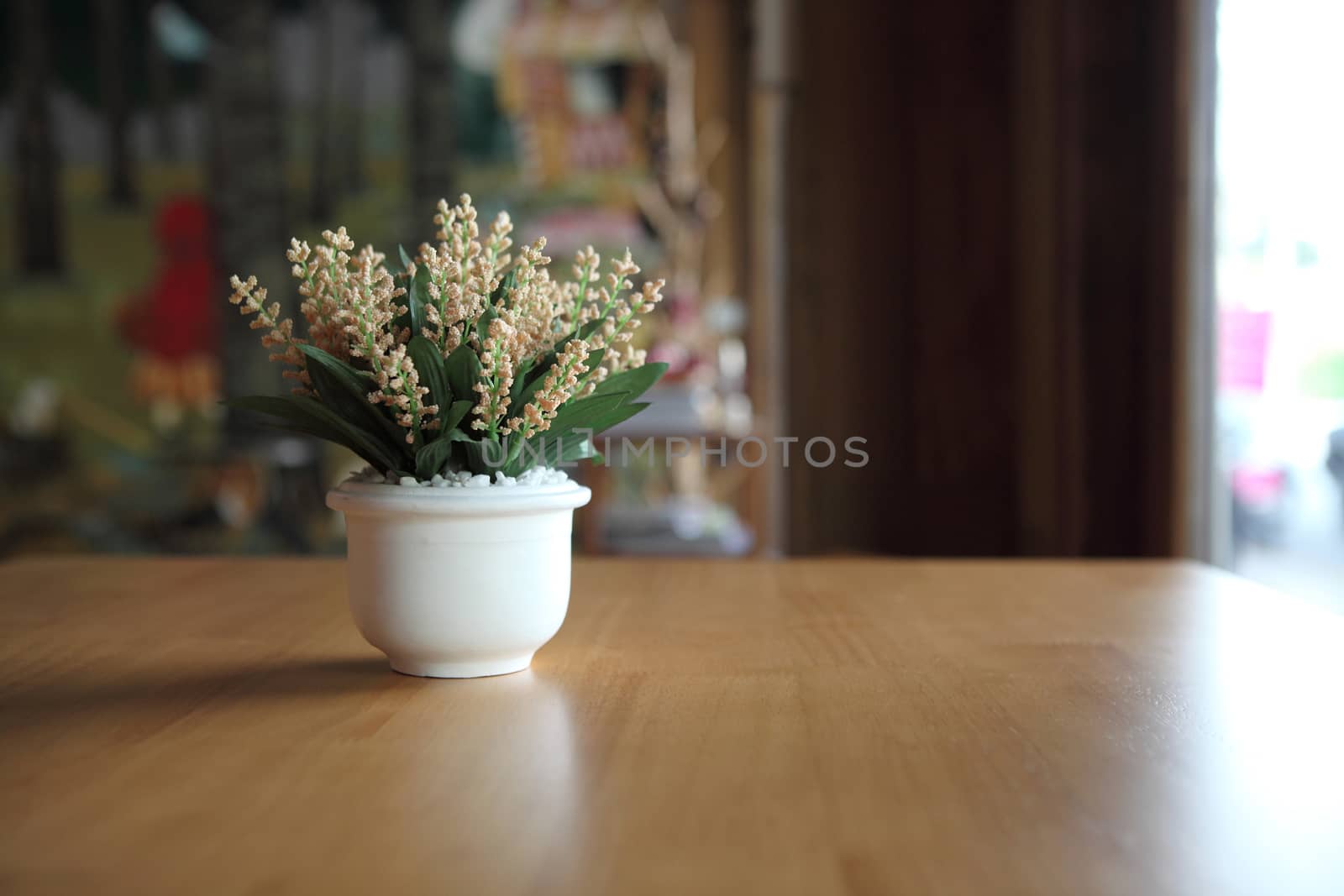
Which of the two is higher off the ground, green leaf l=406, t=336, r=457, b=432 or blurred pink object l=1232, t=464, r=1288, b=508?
green leaf l=406, t=336, r=457, b=432

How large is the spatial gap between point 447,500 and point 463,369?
92 mm

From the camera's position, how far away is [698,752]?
66 centimetres

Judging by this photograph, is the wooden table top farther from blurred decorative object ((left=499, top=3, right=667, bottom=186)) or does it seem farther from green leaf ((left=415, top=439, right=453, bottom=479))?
blurred decorative object ((left=499, top=3, right=667, bottom=186))

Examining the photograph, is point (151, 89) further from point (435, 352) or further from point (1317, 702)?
point (1317, 702)

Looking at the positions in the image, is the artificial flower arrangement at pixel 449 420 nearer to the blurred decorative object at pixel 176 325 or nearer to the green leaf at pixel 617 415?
the green leaf at pixel 617 415

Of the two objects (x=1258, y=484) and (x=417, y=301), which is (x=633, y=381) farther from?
(x=1258, y=484)

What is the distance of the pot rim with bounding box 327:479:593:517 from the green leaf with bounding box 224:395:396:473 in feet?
0.08

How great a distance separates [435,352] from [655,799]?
352 millimetres

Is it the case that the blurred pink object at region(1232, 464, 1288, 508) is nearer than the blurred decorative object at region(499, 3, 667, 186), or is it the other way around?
the blurred pink object at region(1232, 464, 1288, 508)

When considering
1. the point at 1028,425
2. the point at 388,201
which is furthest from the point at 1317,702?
the point at 388,201

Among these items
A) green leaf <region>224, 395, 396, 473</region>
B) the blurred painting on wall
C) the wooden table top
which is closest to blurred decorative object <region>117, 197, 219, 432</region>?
the blurred painting on wall

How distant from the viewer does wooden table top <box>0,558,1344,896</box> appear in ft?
1.65

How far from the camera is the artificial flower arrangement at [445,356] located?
Result: 0.78 meters

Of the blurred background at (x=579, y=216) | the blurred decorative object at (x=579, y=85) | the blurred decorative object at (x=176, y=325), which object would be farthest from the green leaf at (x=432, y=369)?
the blurred decorative object at (x=176, y=325)
